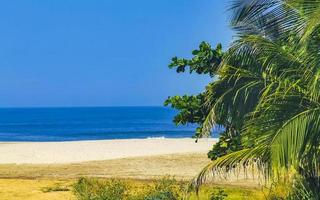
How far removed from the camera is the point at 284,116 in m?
8.51

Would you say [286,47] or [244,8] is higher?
[244,8]

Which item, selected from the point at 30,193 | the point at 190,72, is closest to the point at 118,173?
the point at 30,193

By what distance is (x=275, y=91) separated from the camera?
30.9 ft

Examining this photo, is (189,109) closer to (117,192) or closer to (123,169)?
(117,192)

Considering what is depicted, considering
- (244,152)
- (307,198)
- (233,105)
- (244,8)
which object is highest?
(244,8)

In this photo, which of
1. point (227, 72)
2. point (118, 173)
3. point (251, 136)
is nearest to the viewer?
point (251, 136)

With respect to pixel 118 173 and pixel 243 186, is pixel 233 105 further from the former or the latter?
pixel 118 173

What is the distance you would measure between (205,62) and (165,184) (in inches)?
173

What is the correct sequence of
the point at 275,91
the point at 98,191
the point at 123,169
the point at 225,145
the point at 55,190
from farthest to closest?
the point at 123,169 < the point at 55,190 < the point at 98,191 < the point at 225,145 < the point at 275,91

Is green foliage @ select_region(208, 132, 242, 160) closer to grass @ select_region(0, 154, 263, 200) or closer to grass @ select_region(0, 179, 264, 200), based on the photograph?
A: grass @ select_region(0, 154, 263, 200)

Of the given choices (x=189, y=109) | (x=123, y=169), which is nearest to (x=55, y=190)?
(x=123, y=169)

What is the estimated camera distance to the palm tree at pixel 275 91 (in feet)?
26.9

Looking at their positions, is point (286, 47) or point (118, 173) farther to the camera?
point (118, 173)

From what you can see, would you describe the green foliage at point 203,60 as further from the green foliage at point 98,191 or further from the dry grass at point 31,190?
the dry grass at point 31,190
